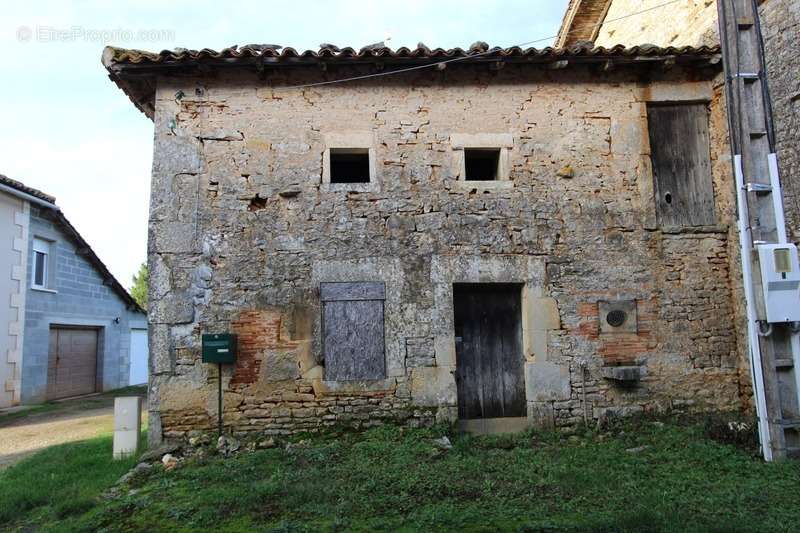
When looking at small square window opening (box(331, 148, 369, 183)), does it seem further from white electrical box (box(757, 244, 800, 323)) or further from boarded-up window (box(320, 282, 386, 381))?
white electrical box (box(757, 244, 800, 323))

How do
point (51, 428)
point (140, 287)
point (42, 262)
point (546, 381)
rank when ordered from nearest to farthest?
point (546, 381) → point (51, 428) → point (42, 262) → point (140, 287)

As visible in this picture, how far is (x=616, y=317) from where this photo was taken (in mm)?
6750

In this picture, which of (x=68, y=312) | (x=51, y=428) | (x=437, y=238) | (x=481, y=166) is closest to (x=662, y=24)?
(x=481, y=166)

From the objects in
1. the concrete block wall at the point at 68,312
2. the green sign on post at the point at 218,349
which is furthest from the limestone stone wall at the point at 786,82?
the concrete block wall at the point at 68,312

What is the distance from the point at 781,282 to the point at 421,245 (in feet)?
12.2

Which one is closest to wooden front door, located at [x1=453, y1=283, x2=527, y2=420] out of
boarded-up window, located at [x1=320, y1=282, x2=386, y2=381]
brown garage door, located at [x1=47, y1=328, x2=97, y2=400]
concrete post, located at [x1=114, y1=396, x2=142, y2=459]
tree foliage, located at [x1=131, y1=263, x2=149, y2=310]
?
boarded-up window, located at [x1=320, y1=282, x2=386, y2=381]

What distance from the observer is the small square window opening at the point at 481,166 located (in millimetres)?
7184

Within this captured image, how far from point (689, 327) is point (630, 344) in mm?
785

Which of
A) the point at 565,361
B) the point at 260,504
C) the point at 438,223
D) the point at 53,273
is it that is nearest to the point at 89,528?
the point at 260,504

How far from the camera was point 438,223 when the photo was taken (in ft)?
22.2

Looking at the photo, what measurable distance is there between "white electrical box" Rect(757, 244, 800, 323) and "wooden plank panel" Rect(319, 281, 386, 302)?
396 cm

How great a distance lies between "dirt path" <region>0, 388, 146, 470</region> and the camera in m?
7.49

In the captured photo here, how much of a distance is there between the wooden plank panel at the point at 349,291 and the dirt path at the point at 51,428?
4320 millimetres

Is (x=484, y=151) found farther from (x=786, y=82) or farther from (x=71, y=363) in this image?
(x=71, y=363)
